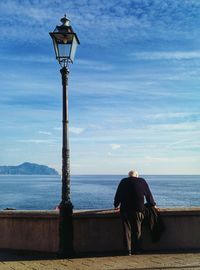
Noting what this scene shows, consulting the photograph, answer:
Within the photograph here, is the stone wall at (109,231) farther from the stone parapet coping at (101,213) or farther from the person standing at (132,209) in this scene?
the person standing at (132,209)

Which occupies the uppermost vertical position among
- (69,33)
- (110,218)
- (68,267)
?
(69,33)

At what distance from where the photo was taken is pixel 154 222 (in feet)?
27.4

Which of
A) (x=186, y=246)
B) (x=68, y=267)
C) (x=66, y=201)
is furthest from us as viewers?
(x=186, y=246)

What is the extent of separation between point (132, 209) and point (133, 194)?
0.92 ft

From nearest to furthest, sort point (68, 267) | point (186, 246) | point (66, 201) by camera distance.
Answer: point (68, 267)
point (66, 201)
point (186, 246)

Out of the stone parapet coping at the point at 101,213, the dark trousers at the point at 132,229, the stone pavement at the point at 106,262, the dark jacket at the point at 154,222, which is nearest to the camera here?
the stone pavement at the point at 106,262

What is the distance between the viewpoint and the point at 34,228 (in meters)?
8.59

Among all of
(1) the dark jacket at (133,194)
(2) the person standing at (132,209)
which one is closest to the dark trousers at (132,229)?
(2) the person standing at (132,209)

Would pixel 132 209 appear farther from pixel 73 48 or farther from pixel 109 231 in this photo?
pixel 73 48

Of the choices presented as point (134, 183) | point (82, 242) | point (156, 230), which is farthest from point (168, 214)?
point (82, 242)

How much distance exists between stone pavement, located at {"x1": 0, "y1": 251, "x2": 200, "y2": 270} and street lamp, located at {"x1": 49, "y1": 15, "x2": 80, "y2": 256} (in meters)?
0.41

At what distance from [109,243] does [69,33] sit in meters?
4.13

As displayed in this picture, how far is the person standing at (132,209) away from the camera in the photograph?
808 cm

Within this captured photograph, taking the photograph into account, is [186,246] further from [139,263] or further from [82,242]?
[82,242]
